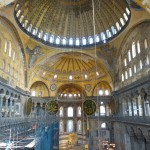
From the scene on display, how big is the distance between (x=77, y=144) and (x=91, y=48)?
1675cm

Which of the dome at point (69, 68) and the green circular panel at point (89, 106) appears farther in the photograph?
the dome at point (69, 68)

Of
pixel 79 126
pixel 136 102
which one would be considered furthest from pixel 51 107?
pixel 136 102

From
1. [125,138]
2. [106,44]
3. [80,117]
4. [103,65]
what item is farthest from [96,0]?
[80,117]

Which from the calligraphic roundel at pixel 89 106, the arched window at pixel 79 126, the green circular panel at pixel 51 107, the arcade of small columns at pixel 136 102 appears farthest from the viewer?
the arched window at pixel 79 126

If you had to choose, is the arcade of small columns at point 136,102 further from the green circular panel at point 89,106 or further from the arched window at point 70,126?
the arched window at point 70,126

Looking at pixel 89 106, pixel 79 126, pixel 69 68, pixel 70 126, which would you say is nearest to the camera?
pixel 89 106

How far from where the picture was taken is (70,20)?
26.9 metres

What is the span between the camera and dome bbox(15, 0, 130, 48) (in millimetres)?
22984

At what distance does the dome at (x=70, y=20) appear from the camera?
22984mm

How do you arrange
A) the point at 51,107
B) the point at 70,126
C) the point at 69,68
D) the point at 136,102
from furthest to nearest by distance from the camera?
the point at 70,126 → the point at 69,68 → the point at 51,107 → the point at 136,102

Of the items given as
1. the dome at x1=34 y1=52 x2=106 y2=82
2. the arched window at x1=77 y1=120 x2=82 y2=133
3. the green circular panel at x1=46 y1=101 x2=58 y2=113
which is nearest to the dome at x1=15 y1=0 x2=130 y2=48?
the dome at x1=34 y1=52 x2=106 y2=82

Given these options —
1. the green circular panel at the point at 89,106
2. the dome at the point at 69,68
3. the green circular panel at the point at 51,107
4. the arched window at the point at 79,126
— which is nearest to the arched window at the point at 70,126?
the arched window at the point at 79,126

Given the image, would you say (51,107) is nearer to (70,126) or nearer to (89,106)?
(70,126)

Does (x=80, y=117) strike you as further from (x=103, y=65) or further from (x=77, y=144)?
(x=103, y=65)
